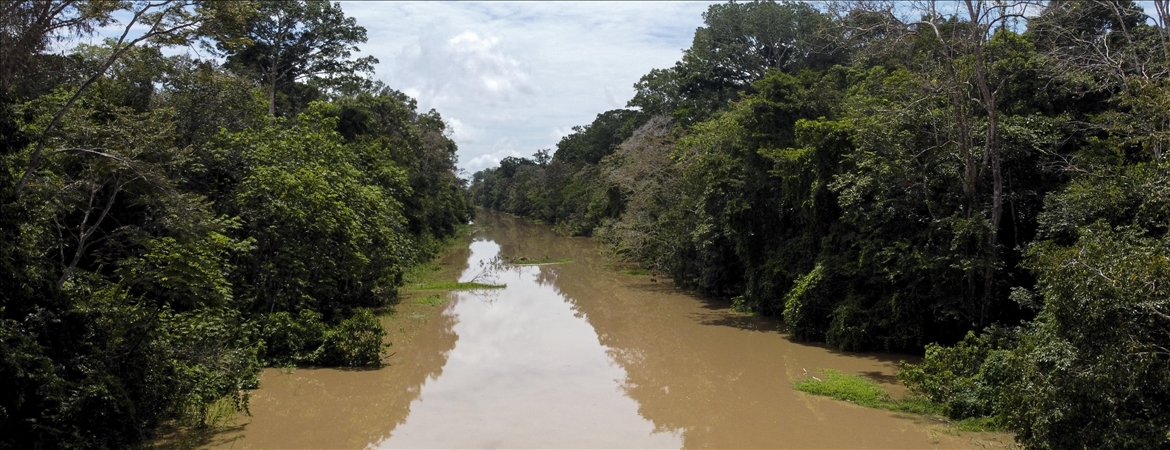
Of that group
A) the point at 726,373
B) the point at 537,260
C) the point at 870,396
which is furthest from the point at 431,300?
the point at 870,396

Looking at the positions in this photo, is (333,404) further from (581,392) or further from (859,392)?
(859,392)

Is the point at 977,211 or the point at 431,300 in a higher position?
the point at 977,211

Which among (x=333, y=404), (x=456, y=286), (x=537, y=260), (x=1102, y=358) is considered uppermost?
(x=537, y=260)

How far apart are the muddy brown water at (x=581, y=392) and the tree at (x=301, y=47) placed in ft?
49.3

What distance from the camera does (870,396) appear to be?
37.7ft

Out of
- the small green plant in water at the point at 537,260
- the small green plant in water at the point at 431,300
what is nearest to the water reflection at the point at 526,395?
the small green plant in water at the point at 431,300

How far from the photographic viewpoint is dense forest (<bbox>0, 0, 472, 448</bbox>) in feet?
23.9

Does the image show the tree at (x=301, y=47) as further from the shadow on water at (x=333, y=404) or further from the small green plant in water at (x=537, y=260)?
the shadow on water at (x=333, y=404)

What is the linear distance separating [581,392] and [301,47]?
77.3 ft

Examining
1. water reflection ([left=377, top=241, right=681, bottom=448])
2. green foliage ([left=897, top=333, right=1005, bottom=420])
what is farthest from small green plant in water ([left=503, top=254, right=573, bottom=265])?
green foliage ([left=897, top=333, right=1005, bottom=420])

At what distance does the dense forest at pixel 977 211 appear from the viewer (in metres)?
7.64

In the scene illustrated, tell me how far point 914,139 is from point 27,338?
1311 centimetres

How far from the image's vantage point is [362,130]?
28.8 m

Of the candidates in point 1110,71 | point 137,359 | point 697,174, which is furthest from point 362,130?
point 1110,71
